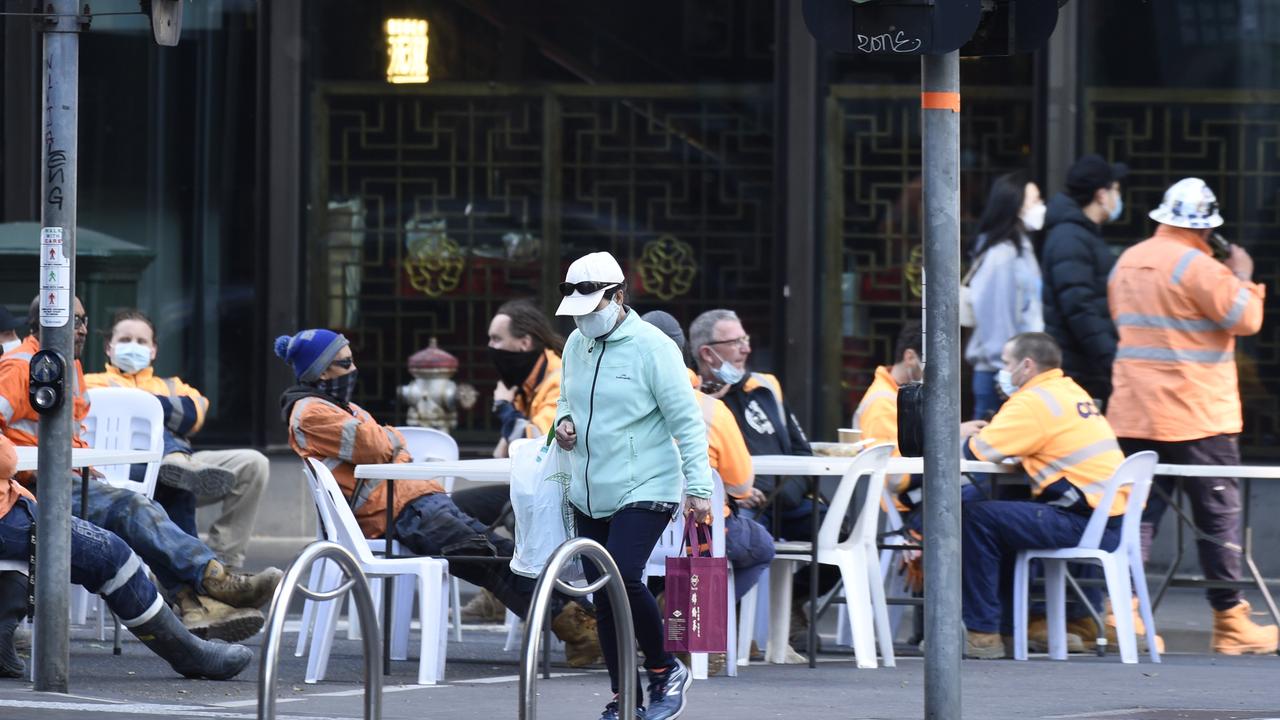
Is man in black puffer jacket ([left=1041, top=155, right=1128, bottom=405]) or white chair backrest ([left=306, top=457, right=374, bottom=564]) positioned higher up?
man in black puffer jacket ([left=1041, top=155, right=1128, bottom=405])

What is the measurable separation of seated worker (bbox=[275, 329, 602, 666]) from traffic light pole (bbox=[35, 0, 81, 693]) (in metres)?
1.37

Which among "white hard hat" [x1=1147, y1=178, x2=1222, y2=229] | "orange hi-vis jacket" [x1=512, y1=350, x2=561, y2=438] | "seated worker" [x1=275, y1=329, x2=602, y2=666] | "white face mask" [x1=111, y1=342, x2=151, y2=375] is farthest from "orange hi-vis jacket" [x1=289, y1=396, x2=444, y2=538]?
"white hard hat" [x1=1147, y1=178, x2=1222, y2=229]

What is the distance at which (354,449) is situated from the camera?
841cm

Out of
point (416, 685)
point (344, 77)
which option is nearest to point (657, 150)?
point (344, 77)

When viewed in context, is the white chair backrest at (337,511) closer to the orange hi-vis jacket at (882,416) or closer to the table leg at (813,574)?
the table leg at (813,574)

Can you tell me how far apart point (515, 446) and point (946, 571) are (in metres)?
2.16

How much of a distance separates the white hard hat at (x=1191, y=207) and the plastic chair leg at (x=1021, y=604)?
168cm

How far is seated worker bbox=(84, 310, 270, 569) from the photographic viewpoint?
32.4 feet

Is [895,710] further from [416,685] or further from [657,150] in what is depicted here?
[657,150]

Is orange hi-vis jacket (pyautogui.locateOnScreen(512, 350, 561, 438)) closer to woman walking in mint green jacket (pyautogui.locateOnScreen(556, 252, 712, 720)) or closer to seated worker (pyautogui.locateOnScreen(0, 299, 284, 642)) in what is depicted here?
seated worker (pyautogui.locateOnScreen(0, 299, 284, 642))

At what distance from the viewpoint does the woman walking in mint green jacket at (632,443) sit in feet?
A: 22.6

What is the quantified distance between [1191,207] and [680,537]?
9.63ft

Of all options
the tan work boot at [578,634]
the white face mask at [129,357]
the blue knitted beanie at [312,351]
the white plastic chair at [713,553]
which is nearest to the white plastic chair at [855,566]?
the white plastic chair at [713,553]

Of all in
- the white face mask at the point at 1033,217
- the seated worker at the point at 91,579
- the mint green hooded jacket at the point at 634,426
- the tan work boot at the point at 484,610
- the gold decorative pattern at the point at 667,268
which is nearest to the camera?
the mint green hooded jacket at the point at 634,426
